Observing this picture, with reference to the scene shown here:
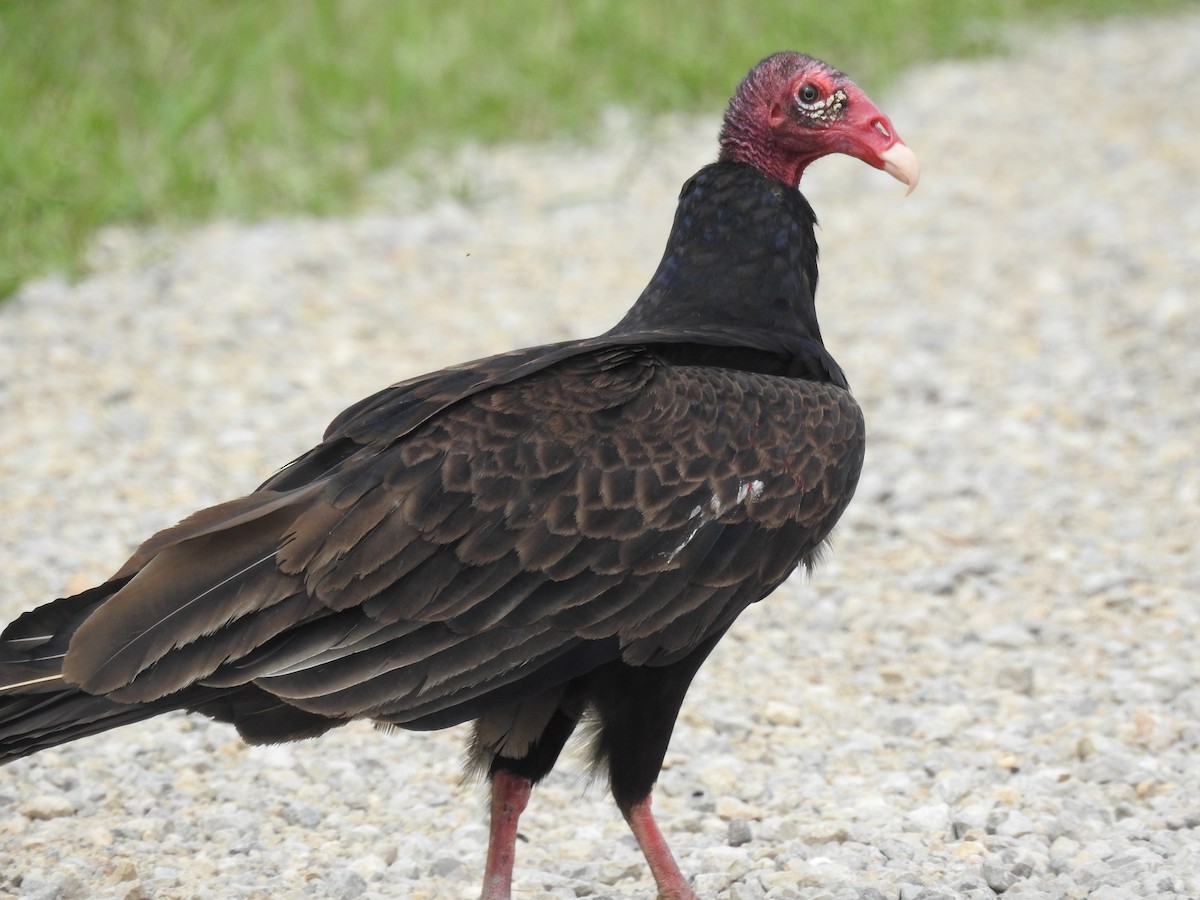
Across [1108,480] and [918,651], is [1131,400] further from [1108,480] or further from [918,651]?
[918,651]

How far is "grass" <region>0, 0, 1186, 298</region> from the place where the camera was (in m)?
8.48

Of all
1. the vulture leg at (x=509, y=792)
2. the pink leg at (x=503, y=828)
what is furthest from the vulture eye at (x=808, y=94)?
the pink leg at (x=503, y=828)

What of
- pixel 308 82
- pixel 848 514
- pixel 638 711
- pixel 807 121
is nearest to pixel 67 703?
pixel 638 711

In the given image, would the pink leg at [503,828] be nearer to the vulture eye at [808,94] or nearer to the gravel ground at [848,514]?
the gravel ground at [848,514]

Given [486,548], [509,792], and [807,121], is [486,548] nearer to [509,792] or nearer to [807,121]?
[509,792]

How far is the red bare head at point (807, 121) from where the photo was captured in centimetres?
427

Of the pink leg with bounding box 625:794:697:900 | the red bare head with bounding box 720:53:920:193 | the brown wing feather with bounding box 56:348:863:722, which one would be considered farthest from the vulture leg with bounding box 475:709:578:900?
the red bare head with bounding box 720:53:920:193

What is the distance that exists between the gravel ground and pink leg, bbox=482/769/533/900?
8.8 inches

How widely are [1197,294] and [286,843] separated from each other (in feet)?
19.1

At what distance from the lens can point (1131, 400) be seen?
7.20 meters

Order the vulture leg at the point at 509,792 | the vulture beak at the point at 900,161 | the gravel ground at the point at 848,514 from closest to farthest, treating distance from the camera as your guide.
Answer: the vulture leg at the point at 509,792, the gravel ground at the point at 848,514, the vulture beak at the point at 900,161

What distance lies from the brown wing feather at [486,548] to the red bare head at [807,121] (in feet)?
3.15

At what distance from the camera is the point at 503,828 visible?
145 inches

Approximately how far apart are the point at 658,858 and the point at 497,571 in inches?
32.0
